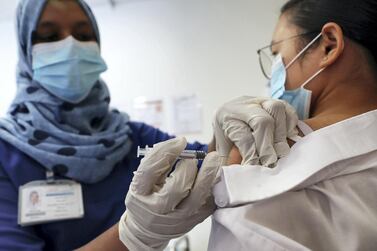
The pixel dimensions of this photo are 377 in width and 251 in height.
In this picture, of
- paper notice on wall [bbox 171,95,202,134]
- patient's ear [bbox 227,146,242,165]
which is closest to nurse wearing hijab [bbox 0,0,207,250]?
patient's ear [bbox 227,146,242,165]

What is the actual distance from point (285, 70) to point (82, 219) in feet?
2.56

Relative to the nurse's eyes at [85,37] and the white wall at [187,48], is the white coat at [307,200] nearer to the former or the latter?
the nurse's eyes at [85,37]

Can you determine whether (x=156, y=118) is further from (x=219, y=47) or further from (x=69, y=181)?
(x=69, y=181)

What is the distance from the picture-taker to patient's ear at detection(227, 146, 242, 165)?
2.40ft

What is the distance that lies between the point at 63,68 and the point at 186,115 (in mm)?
1314

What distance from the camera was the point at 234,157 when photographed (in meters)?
0.74

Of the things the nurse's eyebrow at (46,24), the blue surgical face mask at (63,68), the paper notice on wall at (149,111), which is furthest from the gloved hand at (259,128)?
the paper notice on wall at (149,111)

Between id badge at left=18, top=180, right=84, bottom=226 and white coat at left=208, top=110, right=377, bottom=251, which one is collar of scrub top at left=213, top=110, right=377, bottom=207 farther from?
Result: id badge at left=18, top=180, right=84, bottom=226

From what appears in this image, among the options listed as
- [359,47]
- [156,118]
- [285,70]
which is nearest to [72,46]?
[285,70]

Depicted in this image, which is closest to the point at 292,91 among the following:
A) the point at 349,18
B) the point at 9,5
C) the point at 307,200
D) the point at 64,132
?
the point at 349,18

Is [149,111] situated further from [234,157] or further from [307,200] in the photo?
[307,200]

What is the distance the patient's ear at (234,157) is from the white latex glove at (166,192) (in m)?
0.04

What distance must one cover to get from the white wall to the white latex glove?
1.83 meters

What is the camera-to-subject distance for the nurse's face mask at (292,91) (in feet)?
2.83
